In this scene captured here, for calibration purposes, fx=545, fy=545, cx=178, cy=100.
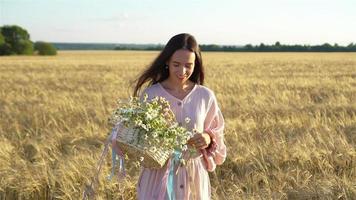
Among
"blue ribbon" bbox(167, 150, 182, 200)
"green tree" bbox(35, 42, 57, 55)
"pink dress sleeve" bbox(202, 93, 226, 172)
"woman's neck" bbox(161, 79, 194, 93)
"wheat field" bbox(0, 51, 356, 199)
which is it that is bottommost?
"green tree" bbox(35, 42, 57, 55)

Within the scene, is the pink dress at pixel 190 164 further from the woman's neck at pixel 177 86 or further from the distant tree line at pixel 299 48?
the distant tree line at pixel 299 48

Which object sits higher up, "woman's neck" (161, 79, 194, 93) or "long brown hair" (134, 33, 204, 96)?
"long brown hair" (134, 33, 204, 96)

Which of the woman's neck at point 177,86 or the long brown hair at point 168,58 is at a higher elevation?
the long brown hair at point 168,58

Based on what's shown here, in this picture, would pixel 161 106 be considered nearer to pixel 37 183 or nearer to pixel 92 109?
pixel 37 183

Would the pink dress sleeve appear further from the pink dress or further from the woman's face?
the woman's face

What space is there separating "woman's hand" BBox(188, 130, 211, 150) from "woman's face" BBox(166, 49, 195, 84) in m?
0.35

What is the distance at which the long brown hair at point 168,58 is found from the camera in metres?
2.88

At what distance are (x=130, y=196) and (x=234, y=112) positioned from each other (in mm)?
4517

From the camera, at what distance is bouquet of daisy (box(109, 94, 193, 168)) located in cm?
256

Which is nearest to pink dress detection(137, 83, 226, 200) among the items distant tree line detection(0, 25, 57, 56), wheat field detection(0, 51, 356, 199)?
wheat field detection(0, 51, 356, 199)

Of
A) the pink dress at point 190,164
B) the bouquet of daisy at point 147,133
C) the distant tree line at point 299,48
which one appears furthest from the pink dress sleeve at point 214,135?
the distant tree line at point 299,48

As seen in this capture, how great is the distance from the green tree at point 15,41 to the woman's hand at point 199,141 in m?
82.1

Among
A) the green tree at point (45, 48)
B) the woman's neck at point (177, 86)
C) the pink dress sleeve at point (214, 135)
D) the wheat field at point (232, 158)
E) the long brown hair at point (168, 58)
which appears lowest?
the green tree at point (45, 48)

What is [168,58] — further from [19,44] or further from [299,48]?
[299,48]
